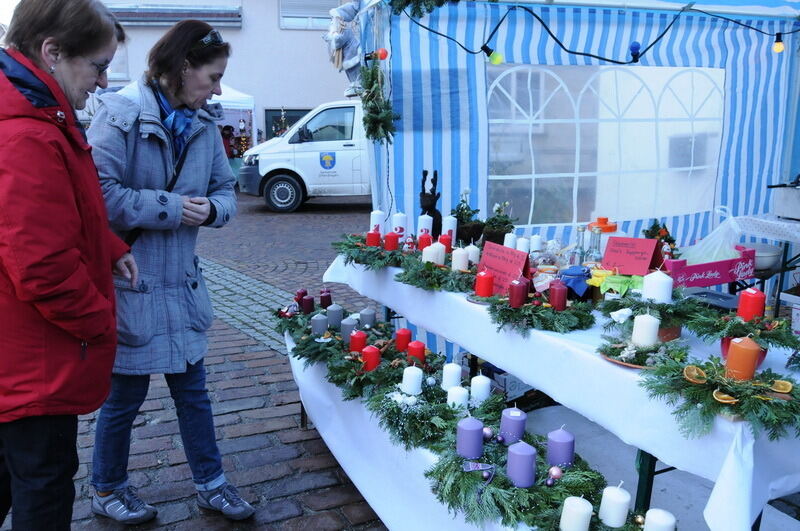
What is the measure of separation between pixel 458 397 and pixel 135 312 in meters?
1.11

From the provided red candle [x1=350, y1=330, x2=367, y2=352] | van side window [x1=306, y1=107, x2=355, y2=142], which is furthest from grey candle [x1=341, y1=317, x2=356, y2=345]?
van side window [x1=306, y1=107, x2=355, y2=142]

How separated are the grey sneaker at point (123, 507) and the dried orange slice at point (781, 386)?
219 cm

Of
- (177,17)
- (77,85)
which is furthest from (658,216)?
(177,17)

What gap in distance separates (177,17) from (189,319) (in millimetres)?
16967

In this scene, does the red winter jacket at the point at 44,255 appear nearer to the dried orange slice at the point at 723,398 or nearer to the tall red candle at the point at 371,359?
the tall red candle at the point at 371,359

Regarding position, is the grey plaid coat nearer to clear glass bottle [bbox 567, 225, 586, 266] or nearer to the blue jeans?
the blue jeans

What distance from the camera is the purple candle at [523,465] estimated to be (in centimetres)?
165

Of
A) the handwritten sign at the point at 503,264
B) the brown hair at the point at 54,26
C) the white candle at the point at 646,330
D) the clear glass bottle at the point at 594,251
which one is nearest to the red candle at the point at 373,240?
the handwritten sign at the point at 503,264

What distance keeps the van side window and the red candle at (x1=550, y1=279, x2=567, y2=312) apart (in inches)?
352

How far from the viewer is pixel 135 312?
6.93 ft

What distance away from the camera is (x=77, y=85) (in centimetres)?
160

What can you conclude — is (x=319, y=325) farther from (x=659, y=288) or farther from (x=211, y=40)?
(x=659, y=288)

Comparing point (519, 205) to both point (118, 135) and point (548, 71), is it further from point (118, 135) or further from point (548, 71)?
point (118, 135)

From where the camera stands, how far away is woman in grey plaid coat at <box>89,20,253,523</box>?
80.4 inches
